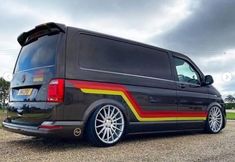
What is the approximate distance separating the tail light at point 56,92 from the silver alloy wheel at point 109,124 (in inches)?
26.3

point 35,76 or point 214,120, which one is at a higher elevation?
point 35,76

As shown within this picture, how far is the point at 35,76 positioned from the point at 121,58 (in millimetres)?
1481

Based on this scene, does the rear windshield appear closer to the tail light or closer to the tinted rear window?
the tail light

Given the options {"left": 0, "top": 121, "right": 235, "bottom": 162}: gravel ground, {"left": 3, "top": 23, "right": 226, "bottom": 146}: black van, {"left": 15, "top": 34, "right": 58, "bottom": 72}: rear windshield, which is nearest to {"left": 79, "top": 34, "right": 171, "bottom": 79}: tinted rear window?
{"left": 3, "top": 23, "right": 226, "bottom": 146}: black van

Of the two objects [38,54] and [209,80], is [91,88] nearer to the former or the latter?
[38,54]

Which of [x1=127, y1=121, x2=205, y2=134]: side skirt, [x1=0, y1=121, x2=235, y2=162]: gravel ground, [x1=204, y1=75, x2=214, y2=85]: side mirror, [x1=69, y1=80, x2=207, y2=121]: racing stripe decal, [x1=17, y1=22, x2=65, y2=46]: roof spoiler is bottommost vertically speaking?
[x1=0, y1=121, x2=235, y2=162]: gravel ground

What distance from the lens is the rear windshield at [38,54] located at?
4.96 m

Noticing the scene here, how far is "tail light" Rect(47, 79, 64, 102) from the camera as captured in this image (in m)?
4.64

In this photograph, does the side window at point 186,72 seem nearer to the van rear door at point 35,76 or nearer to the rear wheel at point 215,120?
the rear wheel at point 215,120

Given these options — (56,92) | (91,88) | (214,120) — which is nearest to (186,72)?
(214,120)

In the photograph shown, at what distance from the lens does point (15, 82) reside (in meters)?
5.52

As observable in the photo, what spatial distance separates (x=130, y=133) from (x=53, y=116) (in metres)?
1.48

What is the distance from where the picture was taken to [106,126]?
5.16 meters

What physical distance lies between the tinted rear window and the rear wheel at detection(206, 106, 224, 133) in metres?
1.56
